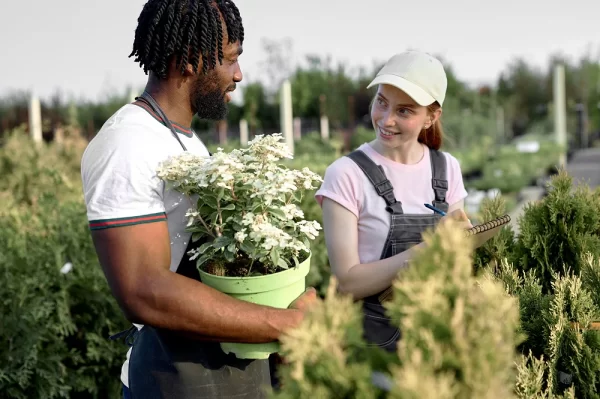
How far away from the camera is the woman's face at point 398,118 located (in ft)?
7.35

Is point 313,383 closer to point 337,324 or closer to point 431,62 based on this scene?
point 337,324

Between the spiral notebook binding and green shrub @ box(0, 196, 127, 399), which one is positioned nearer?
the spiral notebook binding

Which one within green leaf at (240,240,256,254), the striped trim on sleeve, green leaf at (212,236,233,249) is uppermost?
the striped trim on sleeve

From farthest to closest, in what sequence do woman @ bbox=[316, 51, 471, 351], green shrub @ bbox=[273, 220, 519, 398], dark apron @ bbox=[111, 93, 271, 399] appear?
woman @ bbox=[316, 51, 471, 351] → dark apron @ bbox=[111, 93, 271, 399] → green shrub @ bbox=[273, 220, 519, 398]

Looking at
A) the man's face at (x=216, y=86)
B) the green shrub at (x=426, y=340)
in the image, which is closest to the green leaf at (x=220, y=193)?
the man's face at (x=216, y=86)

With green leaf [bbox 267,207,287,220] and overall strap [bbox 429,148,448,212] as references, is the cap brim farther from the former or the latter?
green leaf [bbox 267,207,287,220]

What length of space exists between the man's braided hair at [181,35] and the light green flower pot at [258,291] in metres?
0.57

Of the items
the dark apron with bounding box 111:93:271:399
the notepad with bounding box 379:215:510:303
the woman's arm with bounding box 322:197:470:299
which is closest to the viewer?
the dark apron with bounding box 111:93:271:399

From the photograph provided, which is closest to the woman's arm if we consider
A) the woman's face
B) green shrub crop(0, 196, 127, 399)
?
the woman's face

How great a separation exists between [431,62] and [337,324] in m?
1.50

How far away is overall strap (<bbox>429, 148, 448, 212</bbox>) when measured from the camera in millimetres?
2259

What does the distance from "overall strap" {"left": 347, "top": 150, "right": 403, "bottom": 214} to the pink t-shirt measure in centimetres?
1

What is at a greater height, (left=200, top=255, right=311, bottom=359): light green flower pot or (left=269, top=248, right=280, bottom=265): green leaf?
(left=269, top=248, right=280, bottom=265): green leaf

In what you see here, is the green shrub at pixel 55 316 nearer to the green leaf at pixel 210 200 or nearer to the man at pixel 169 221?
the man at pixel 169 221
